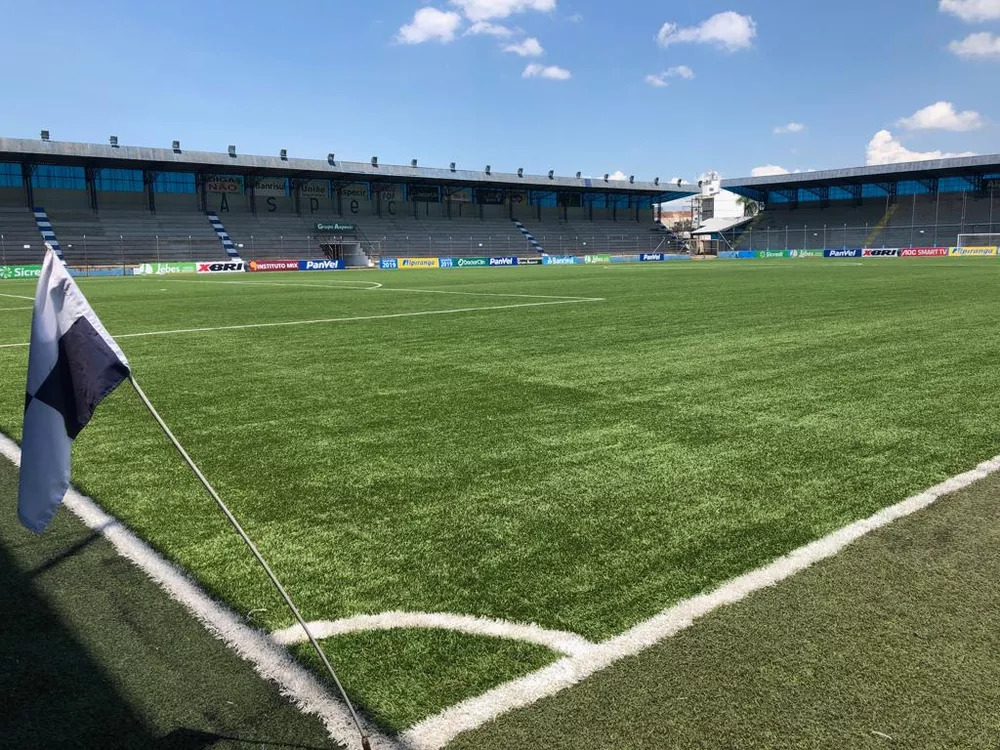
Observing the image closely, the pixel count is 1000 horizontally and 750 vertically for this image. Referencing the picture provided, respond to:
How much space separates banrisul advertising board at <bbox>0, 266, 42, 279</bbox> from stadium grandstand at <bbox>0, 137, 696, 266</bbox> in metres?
2.83

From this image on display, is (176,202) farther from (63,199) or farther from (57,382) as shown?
(57,382)

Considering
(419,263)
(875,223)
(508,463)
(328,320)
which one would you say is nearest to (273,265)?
(419,263)

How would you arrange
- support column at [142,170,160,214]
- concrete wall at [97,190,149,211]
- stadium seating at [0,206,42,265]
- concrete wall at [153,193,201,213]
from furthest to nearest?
concrete wall at [153,193,201,213] < support column at [142,170,160,214] < concrete wall at [97,190,149,211] < stadium seating at [0,206,42,265]

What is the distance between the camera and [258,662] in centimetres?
245

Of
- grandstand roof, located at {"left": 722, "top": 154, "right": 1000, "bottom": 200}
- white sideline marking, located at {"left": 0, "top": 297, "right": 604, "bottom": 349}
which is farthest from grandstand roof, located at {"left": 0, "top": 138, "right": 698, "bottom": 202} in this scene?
white sideline marking, located at {"left": 0, "top": 297, "right": 604, "bottom": 349}

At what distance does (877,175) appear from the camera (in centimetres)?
6881

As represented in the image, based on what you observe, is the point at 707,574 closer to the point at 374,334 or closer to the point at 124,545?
the point at 124,545

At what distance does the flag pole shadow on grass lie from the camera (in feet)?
6.63

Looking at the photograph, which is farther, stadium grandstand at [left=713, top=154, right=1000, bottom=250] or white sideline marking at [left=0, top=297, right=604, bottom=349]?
stadium grandstand at [left=713, top=154, right=1000, bottom=250]

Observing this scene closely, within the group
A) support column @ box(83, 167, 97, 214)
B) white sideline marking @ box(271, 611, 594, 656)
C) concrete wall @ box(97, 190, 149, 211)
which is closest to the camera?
white sideline marking @ box(271, 611, 594, 656)

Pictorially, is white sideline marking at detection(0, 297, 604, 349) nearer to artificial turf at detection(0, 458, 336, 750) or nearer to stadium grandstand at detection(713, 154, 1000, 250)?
artificial turf at detection(0, 458, 336, 750)

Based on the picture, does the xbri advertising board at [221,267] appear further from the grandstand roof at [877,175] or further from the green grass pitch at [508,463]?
the grandstand roof at [877,175]

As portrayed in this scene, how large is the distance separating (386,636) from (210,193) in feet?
207

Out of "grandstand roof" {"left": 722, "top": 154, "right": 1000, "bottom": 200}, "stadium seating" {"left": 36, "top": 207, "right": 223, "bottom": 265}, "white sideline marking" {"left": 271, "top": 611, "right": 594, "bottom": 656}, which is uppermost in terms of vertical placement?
"grandstand roof" {"left": 722, "top": 154, "right": 1000, "bottom": 200}
